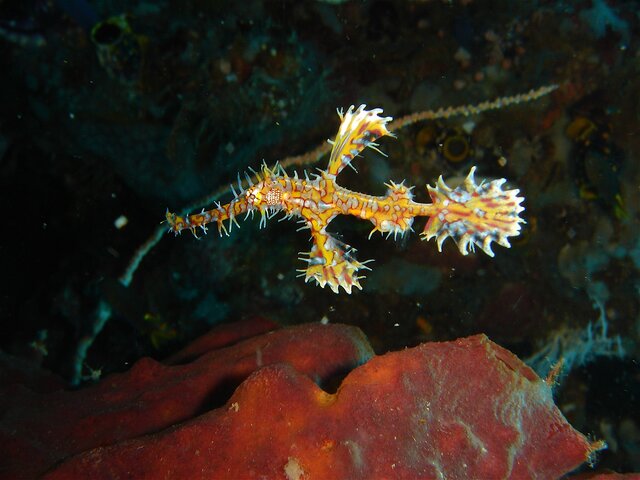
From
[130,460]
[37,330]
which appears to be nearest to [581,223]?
[130,460]

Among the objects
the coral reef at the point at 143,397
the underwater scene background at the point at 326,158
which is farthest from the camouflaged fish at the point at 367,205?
the underwater scene background at the point at 326,158

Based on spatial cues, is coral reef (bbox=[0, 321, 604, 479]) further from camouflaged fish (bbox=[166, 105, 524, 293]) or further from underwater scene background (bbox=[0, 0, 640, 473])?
underwater scene background (bbox=[0, 0, 640, 473])

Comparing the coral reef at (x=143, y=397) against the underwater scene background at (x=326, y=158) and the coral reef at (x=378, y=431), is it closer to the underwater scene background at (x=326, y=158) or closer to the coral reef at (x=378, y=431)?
the coral reef at (x=378, y=431)

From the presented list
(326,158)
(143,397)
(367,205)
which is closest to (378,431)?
(367,205)

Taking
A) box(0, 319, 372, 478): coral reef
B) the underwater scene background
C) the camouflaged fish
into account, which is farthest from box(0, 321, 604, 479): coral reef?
the underwater scene background

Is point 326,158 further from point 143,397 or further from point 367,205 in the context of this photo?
point 143,397

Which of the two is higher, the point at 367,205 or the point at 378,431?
the point at 367,205

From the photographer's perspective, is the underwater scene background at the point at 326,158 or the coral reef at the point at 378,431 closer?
the coral reef at the point at 378,431
